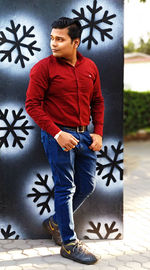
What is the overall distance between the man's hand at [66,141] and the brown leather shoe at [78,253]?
82 centimetres

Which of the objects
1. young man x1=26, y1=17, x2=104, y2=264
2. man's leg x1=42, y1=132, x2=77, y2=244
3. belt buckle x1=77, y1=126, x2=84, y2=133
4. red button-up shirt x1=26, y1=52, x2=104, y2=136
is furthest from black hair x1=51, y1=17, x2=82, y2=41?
man's leg x1=42, y1=132, x2=77, y2=244

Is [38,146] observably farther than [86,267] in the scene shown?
Yes

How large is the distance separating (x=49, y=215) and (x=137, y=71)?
1749 cm

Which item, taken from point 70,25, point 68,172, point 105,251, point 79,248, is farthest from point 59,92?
point 105,251

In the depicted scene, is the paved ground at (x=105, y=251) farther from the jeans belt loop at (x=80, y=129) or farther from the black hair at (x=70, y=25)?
the black hair at (x=70, y=25)

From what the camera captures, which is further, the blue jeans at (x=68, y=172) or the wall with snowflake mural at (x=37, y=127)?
the wall with snowflake mural at (x=37, y=127)

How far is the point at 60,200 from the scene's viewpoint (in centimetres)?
294

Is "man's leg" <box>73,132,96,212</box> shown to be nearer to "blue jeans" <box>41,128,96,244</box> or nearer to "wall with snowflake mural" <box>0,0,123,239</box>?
"blue jeans" <box>41,128,96,244</box>

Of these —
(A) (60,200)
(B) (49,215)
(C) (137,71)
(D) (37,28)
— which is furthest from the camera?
(C) (137,71)

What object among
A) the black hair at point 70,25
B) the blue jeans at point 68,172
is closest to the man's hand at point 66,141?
the blue jeans at point 68,172

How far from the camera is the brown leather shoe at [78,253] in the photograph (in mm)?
2965

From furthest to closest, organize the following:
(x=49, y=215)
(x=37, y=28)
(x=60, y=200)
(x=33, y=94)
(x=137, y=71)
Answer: (x=137, y=71) < (x=49, y=215) < (x=37, y=28) < (x=60, y=200) < (x=33, y=94)

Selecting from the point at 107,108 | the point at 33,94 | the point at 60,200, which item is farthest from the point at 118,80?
the point at 60,200

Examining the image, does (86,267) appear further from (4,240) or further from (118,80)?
(118,80)
